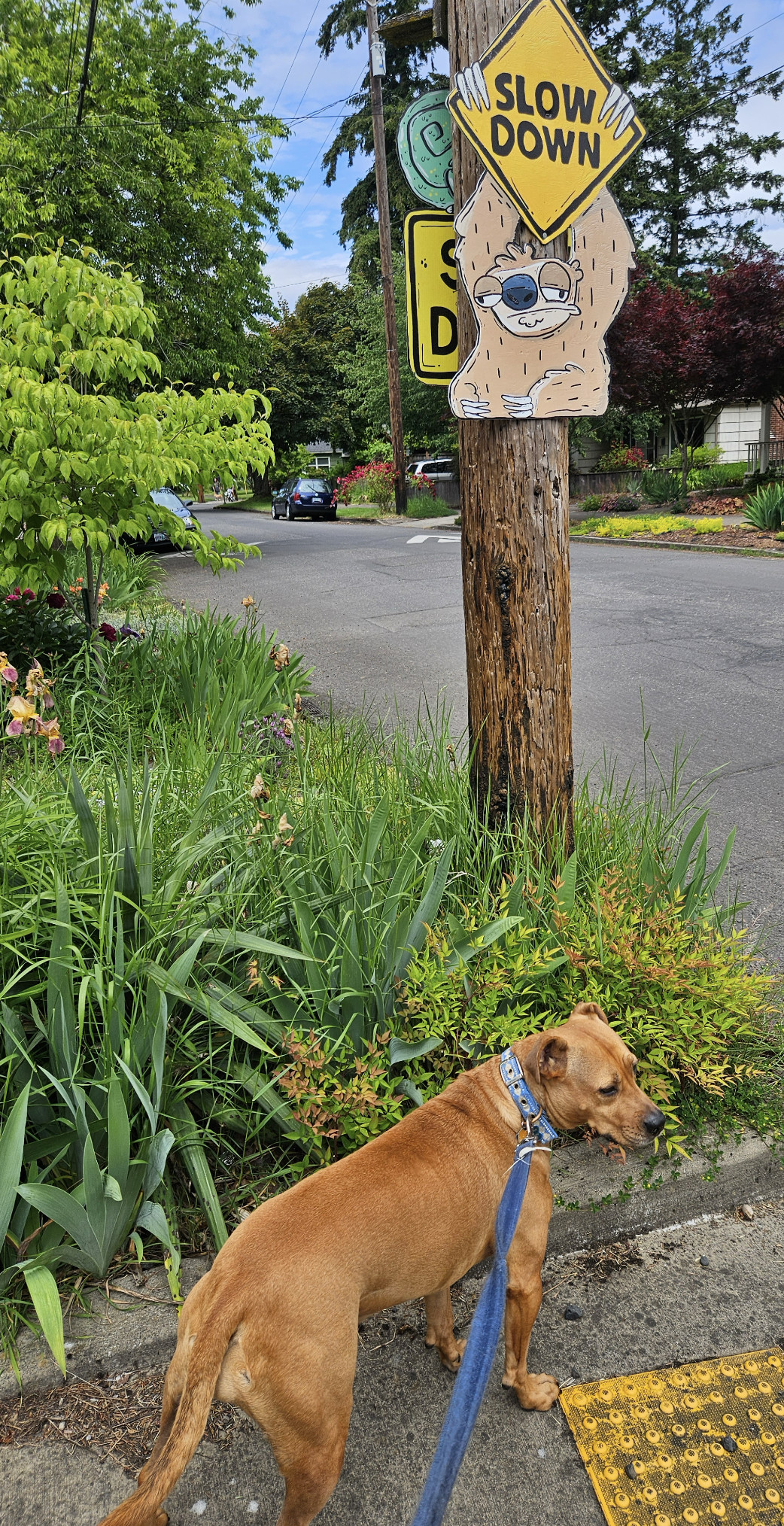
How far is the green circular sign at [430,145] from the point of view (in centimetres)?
318

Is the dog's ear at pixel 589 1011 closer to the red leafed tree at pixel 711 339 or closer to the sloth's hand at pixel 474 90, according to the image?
the sloth's hand at pixel 474 90

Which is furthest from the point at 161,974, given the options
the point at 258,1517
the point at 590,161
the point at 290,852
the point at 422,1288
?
the point at 590,161

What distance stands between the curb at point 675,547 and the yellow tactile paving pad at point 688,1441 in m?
14.3

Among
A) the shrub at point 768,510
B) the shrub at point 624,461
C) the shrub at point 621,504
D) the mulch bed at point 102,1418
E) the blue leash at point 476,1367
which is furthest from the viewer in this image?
the shrub at point 624,461

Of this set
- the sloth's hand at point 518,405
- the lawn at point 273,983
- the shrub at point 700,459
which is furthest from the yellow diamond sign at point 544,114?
the shrub at point 700,459

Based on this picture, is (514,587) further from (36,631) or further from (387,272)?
(387,272)

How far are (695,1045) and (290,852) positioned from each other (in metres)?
1.36

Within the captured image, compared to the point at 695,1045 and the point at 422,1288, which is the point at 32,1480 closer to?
the point at 422,1288

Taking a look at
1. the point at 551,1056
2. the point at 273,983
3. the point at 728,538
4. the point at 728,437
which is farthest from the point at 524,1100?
the point at 728,437

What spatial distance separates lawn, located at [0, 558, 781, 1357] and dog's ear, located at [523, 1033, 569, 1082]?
46cm

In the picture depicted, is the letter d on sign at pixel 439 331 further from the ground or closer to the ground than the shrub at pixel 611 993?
further from the ground

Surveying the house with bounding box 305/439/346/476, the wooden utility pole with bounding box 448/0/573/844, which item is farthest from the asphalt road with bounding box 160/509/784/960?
the house with bounding box 305/439/346/476

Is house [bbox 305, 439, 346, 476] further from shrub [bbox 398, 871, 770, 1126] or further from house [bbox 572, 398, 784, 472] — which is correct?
shrub [bbox 398, 871, 770, 1126]

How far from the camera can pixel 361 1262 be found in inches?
69.2
